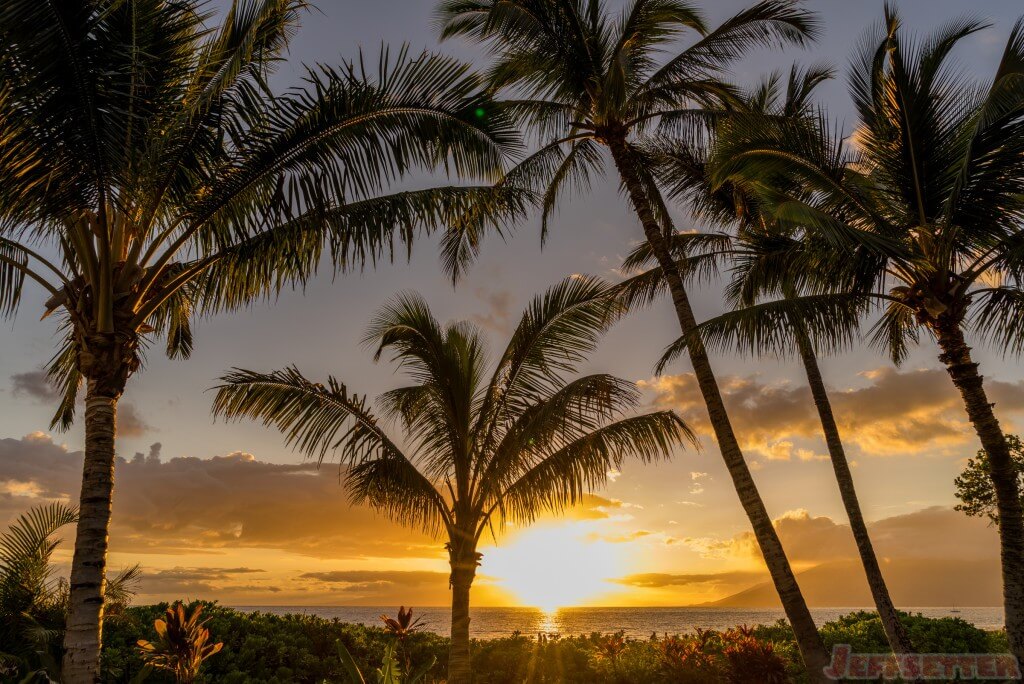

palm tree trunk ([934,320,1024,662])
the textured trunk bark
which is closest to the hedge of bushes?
the textured trunk bark

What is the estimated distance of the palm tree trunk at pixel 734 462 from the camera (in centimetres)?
817

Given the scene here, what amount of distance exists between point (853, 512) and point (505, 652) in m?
7.37

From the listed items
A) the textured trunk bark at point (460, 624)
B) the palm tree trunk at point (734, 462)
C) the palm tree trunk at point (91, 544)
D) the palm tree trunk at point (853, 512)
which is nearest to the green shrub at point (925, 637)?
the palm tree trunk at point (853, 512)

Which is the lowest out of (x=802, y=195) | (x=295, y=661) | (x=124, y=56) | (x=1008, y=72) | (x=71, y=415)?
(x=295, y=661)

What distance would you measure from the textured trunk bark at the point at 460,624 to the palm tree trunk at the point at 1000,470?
6.65 m

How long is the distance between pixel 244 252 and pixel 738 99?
8018mm

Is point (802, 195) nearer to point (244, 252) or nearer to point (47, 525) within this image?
point (244, 252)

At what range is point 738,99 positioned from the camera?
34.5 feet

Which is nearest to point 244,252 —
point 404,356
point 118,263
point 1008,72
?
point 118,263

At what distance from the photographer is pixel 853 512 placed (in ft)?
40.0

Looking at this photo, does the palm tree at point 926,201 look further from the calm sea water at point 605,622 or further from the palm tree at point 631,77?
the calm sea water at point 605,622

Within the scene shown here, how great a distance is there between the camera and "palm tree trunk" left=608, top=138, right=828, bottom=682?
8172 mm

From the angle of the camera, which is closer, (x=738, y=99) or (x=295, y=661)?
(x=738, y=99)

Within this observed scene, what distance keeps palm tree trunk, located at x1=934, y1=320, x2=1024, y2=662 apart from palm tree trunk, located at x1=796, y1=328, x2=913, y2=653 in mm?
2490
